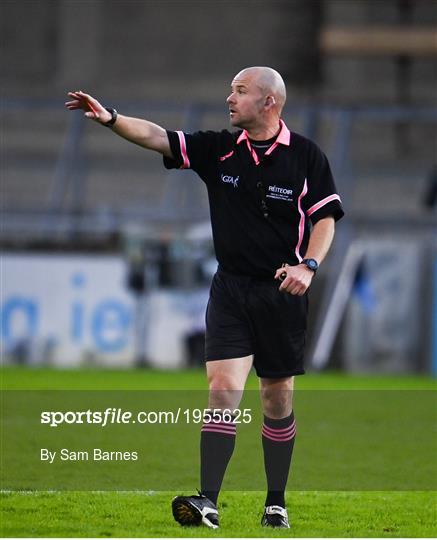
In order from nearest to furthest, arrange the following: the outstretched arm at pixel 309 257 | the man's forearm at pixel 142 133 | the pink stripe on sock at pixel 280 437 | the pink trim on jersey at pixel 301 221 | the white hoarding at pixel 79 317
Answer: the outstretched arm at pixel 309 257, the man's forearm at pixel 142 133, the pink trim on jersey at pixel 301 221, the pink stripe on sock at pixel 280 437, the white hoarding at pixel 79 317

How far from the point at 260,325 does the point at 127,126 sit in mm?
1102

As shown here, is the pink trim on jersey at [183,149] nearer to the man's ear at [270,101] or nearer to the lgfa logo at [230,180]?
the lgfa logo at [230,180]

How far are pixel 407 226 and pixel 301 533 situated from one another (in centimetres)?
1240

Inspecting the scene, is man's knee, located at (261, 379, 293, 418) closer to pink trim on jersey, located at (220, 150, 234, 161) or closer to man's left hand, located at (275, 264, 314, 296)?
man's left hand, located at (275, 264, 314, 296)

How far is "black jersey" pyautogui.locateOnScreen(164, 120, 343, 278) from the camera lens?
6.21 metres

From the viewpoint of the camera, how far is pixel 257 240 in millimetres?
6223

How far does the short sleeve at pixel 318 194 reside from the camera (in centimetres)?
625

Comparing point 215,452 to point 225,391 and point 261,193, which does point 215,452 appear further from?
point 261,193

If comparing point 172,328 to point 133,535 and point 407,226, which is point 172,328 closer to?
point 407,226

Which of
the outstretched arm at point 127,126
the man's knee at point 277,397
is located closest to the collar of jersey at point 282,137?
the outstretched arm at point 127,126

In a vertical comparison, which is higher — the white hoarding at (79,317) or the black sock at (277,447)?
the black sock at (277,447)

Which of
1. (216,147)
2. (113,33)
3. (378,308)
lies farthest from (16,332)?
(113,33)

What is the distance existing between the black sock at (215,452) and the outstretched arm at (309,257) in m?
0.68

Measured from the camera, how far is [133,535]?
18.8ft
